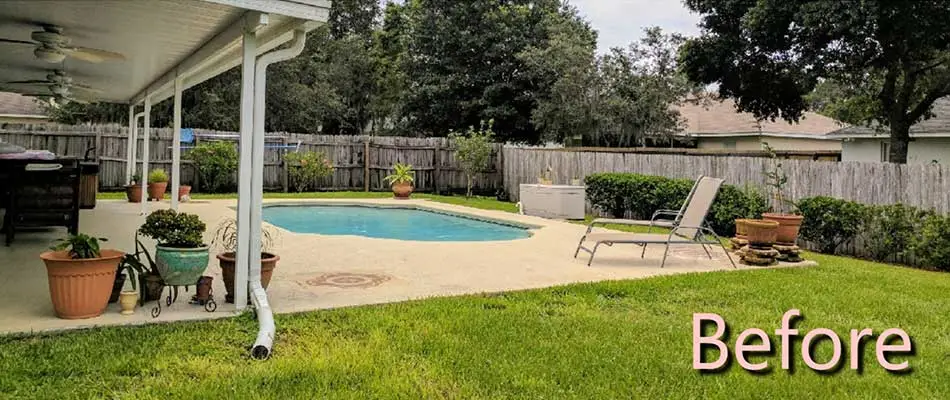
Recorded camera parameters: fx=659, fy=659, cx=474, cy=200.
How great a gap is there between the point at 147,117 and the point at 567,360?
10052mm

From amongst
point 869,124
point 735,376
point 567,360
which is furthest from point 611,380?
point 869,124

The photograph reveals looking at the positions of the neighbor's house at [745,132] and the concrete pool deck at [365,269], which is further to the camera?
the neighbor's house at [745,132]

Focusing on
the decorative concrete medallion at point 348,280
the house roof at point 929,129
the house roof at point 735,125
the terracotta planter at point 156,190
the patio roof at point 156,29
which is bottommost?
the decorative concrete medallion at point 348,280

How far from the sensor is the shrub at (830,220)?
29.7ft

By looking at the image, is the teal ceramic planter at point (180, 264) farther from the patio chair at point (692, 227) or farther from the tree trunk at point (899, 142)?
the tree trunk at point (899, 142)

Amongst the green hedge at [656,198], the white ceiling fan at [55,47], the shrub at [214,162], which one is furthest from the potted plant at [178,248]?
the shrub at [214,162]

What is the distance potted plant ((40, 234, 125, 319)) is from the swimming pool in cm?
649

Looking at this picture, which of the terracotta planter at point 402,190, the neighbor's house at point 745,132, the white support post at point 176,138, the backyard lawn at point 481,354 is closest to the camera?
the backyard lawn at point 481,354

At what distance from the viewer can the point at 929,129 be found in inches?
619

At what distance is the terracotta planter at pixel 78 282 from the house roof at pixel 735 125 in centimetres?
1960

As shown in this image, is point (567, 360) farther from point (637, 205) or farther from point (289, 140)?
point (289, 140)

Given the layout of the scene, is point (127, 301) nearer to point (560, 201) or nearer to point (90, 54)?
point (90, 54)

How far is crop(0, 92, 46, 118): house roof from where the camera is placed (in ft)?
80.3

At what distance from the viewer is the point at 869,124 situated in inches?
709
